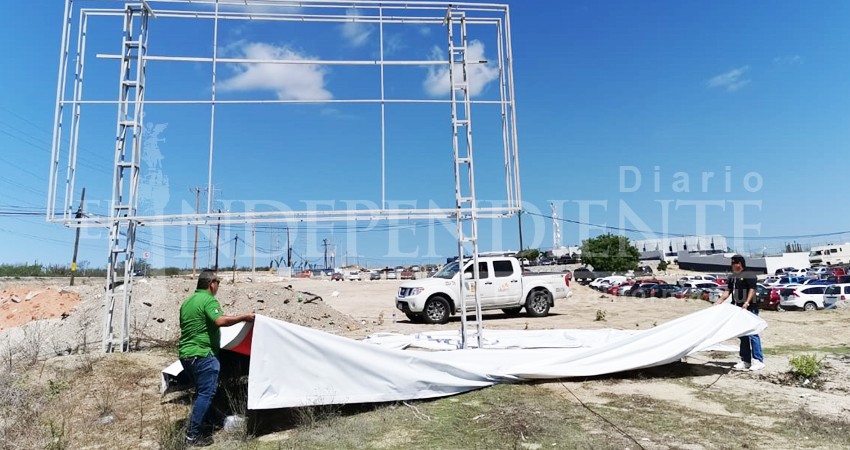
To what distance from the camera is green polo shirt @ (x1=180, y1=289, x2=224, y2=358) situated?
538 cm

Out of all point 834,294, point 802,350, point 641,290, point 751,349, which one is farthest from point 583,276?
point 751,349

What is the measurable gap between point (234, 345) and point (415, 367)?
2.22 metres

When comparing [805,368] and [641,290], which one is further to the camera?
[641,290]

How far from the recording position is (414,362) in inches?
248

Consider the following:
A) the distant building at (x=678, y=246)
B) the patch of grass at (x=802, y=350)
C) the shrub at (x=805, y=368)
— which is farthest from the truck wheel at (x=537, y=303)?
the distant building at (x=678, y=246)

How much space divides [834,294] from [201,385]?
31.1 meters

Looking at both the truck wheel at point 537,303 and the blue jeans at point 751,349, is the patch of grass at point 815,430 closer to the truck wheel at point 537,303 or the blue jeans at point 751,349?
the blue jeans at point 751,349

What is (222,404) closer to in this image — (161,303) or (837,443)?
(837,443)

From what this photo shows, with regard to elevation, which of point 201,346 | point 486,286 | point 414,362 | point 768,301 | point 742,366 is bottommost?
point 742,366

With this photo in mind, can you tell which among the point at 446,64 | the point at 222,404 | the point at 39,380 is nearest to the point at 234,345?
the point at 222,404

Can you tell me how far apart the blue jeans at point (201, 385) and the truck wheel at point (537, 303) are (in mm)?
12812

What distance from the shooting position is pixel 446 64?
9750 mm

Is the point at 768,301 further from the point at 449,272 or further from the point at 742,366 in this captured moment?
the point at 742,366

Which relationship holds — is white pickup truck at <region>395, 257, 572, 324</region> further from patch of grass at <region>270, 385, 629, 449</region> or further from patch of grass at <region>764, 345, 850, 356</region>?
patch of grass at <region>270, 385, 629, 449</region>
